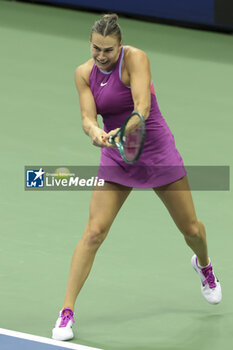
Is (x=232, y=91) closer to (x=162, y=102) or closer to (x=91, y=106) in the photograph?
(x=162, y=102)

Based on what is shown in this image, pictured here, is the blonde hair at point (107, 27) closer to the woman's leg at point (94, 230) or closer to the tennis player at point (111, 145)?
the tennis player at point (111, 145)

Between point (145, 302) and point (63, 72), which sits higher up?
point (63, 72)

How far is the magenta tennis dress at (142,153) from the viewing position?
6027 millimetres

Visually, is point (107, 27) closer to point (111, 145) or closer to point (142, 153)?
point (111, 145)

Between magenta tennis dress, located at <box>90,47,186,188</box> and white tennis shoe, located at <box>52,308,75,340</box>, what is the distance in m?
0.95

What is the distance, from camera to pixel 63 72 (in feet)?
40.8

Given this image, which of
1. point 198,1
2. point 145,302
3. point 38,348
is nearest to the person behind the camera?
point 38,348

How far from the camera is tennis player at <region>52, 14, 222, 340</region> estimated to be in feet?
19.4

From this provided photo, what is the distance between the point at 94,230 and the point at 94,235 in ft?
0.11

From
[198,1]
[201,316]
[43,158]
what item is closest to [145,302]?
[201,316]

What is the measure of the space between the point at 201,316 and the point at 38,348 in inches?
53.0

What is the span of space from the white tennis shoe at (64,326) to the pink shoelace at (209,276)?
114 cm

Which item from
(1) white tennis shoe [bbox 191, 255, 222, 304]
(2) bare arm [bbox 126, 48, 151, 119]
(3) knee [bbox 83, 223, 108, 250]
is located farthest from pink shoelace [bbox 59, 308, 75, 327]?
(2) bare arm [bbox 126, 48, 151, 119]

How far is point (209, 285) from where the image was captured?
6691 mm
